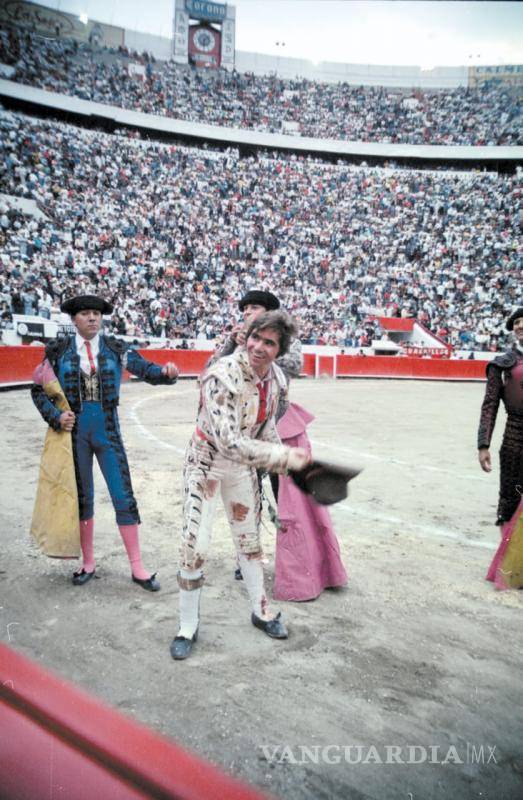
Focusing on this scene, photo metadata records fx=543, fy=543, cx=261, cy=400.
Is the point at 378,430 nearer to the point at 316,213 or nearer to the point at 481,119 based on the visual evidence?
the point at 316,213

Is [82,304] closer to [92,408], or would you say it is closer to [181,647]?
[92,408]

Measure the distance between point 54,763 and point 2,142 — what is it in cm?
2807

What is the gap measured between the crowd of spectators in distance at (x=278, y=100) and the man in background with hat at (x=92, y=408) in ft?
109

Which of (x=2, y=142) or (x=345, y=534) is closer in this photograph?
(x=345, y=534)

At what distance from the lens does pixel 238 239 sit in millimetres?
26156

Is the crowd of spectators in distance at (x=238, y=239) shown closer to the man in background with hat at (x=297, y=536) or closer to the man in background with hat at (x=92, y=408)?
the man in background with hat at (x=92, y=408)

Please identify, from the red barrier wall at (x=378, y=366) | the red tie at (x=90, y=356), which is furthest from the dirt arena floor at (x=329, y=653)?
the red barrier wall at (x=378, y=366)

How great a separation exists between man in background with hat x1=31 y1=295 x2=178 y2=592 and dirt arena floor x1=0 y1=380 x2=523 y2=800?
0.28 meters

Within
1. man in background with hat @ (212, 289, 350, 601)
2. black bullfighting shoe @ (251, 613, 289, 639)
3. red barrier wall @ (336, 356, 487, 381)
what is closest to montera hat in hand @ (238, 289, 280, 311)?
man in background with hat @ (212, 289, 350, 601)

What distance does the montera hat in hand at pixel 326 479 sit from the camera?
6.56 ft

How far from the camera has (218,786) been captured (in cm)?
52

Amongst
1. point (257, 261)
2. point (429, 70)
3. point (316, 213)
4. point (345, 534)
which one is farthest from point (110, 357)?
point (429, 70)

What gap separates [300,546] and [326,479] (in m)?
1.11

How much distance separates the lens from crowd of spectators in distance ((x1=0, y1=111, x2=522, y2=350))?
2048 cm
